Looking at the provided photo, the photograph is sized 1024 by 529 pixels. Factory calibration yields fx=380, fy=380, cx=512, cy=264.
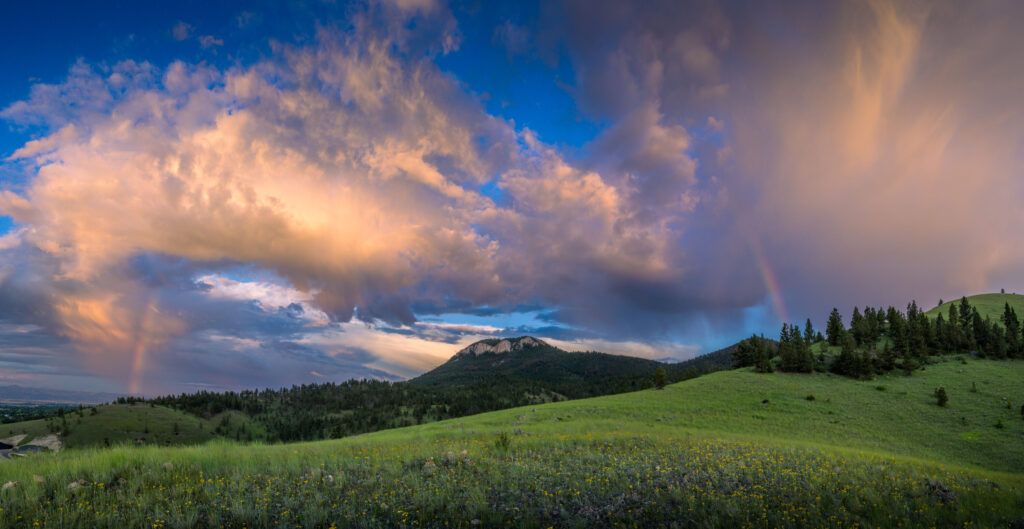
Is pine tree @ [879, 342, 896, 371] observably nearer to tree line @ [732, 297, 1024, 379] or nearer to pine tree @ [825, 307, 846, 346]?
tree line @ [732, 297, 1024, 379]

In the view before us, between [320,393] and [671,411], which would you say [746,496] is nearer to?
[671,411]

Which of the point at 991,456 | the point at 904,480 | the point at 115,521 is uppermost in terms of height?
the point at 115,521

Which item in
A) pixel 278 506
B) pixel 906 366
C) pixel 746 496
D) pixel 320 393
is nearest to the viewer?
pixel 278 506

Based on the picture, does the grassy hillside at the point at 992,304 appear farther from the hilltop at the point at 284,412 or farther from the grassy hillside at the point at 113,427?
the grassy hillside at the point at 113,427

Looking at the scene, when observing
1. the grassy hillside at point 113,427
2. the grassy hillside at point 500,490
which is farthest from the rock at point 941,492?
the grassy hillside at point 113,427

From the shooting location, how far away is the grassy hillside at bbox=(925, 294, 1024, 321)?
107062 millimetres

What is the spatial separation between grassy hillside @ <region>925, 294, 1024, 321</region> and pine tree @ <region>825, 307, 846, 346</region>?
48597mm

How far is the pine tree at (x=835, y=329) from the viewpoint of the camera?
80.1 metres

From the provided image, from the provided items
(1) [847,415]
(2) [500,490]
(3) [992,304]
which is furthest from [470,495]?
(3) [992,304]

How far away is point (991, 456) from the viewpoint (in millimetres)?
27328

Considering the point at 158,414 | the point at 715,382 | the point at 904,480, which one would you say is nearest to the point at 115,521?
the point at 904,480

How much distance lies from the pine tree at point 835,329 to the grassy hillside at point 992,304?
48597mm

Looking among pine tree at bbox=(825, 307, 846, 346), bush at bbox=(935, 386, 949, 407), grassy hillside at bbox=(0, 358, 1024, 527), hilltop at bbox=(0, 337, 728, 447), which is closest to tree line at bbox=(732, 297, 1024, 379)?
pine tree at bbox=(825, 307, 846, 346)

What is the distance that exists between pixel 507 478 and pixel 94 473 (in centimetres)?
1016
